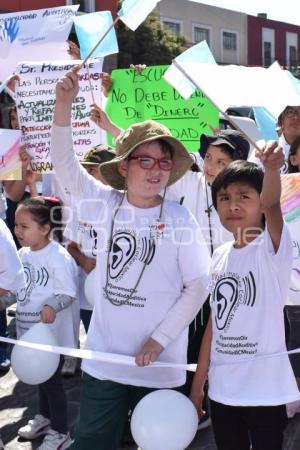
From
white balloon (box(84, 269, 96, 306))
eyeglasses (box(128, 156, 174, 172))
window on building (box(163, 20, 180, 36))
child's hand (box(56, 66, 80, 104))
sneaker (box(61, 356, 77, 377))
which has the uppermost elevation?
window on building (box(163, 20, 180, 36))

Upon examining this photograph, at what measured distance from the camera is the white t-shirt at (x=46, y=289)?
3.29 metres

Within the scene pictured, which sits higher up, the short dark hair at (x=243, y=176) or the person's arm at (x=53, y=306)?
the short dark hair at (x=243, y=176)

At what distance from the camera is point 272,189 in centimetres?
199

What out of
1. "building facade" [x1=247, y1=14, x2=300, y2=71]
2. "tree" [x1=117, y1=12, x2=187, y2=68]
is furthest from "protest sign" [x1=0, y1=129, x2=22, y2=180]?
"building facade" [x1=247, y1=14, x2=300, y2=71]

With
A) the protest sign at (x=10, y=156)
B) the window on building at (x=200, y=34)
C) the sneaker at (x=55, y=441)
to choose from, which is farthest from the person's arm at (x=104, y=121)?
the window on building at (x=200, y=34)

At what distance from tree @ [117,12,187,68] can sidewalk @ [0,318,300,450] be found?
2138 cm

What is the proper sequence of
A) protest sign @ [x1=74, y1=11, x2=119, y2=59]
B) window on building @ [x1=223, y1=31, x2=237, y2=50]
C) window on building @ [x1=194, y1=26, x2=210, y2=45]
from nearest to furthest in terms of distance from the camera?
1. protest sign @ [x1=74, y1=11, x2=119, y2=59]
2. window on building @ [x1=194, y1=26, x2=210, y2=45]
3. window on building @ [x1=223, y1=31, x2=237, y2=50]

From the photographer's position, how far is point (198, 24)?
39250 millimetres

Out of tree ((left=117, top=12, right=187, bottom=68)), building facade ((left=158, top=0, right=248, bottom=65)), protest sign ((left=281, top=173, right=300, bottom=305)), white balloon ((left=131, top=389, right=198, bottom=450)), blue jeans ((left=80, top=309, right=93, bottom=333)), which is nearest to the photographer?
white balloon ((left=131, top=389, right=198, bottom=450))

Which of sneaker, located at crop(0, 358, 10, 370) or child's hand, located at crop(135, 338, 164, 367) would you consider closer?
child's hand, located at crop(135, 338, 164, 367)

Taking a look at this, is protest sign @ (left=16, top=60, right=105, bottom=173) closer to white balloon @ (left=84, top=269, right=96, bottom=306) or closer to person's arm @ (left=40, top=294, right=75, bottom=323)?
white balloon @ (left=84, top=269, right=96, bottom=306)

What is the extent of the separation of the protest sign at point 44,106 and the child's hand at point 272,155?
234cm

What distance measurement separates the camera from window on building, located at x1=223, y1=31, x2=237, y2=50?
136 ft

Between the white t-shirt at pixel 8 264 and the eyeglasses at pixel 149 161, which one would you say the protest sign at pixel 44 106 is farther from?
the eyeglasses at pixel 149 161
